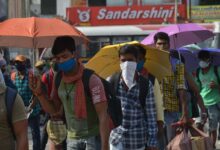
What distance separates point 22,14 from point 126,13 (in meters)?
12.0

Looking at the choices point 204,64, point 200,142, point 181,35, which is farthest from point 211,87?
point 200,142

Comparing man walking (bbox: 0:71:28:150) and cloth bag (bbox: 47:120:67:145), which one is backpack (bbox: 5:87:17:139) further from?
cloth bag (bbox: 47:120:67:145)

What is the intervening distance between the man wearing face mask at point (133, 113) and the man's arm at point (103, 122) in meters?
0.37

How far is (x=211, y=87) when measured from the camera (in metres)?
9.34

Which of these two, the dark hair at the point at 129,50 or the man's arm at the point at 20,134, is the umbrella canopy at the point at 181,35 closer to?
the dark hair at the point at 129,50

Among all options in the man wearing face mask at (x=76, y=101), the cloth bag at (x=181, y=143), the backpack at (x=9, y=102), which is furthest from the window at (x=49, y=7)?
the backpack at (x=9, y=102)

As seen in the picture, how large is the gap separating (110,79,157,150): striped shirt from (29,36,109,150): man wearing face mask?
1.01 feet

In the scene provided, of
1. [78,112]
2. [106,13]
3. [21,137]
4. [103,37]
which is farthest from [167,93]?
[106,13]

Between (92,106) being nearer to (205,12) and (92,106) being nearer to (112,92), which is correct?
(112,92)

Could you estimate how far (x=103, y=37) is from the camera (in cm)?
2153

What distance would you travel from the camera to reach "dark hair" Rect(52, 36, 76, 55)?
4.66 meters

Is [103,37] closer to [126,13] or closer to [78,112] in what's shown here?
[126,13]

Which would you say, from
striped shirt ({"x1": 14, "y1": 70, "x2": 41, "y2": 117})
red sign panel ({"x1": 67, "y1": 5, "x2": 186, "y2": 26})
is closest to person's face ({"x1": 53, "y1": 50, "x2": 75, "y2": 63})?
striped shirt ({"x1": 14, "y1": 70, "x2": 41, "y2": 117})

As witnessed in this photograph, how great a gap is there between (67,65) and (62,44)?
0.17 m
